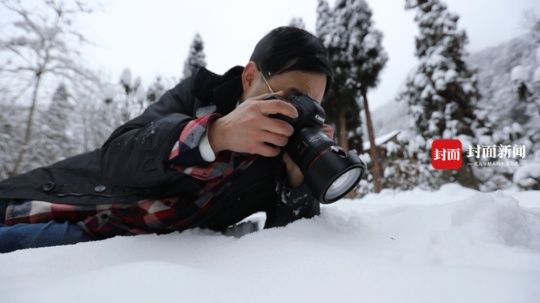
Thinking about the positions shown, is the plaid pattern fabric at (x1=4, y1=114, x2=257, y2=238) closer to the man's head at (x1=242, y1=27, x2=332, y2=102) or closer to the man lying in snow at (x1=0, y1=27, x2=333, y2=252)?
Result: the man lying in snow at (x1=0, y1=27, x2=333, y2=252)

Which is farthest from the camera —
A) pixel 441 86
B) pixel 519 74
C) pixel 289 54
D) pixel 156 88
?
pixel 156 88

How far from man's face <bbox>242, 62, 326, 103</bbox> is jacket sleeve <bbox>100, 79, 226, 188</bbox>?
291 mm

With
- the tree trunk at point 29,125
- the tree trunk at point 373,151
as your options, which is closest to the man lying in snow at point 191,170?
the tree trunk at point 29,125

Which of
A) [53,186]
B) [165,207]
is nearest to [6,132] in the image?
[53,186]

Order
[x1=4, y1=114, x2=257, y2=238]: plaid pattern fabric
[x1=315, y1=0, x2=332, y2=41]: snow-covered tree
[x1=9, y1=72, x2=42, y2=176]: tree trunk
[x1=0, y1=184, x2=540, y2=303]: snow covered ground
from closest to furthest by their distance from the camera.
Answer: [x1=0, y1=184, x2=540, y2=303]: snow covered ground → [x1=4, y1=114, x2=257, y2=238]: plaid pattern fabric → [x1=9, y1=72, x2=42, y2=176]: tree trunk → [x1=315, y1=0, x2=332, y2=41]: snow-covered tree

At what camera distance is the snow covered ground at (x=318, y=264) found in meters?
0.39

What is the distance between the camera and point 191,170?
72 centimetres

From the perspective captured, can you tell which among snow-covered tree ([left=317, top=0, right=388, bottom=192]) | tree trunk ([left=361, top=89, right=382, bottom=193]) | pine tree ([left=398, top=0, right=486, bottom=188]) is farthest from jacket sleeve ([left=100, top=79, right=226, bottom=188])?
snow-covered tree ([left=317, top=0, right=388, bottom=192])

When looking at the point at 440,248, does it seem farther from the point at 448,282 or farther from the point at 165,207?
the point at 165,207

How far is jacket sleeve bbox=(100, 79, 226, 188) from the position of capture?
691 mm

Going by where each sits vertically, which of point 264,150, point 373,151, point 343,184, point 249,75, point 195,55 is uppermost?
point 249,75

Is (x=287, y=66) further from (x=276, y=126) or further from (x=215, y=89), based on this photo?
(x=276, y=126)

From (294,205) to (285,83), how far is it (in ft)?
1.17

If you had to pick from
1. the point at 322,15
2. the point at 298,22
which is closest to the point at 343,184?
the point at 322,15
